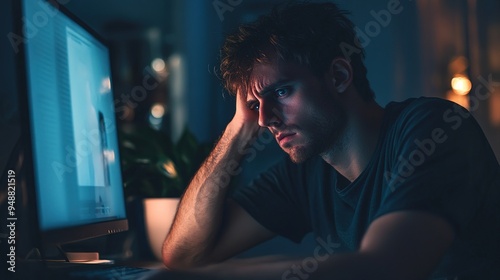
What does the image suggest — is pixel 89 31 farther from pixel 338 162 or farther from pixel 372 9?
pixel 372 9

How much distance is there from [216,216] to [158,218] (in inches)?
8.9

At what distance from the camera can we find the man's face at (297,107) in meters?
1.07

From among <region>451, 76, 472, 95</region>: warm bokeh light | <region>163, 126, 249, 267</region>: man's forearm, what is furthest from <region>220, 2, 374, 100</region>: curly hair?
<region>451, 76, 472, 95</region>: warm bokeh light

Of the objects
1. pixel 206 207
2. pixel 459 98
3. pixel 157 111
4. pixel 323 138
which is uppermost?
pixel 157 111

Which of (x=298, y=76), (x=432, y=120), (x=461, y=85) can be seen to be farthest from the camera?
(x=461, y=85)

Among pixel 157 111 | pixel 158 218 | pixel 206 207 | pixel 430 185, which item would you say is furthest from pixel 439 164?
pixel 157 111

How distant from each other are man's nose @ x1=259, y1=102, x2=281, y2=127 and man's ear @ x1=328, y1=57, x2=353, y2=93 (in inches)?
6.4

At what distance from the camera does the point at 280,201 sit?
1278 mm

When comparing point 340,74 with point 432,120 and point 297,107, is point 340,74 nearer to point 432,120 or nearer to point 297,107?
point 297,107

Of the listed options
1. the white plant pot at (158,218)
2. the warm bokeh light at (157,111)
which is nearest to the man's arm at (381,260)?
the white plant pot at (158,218)

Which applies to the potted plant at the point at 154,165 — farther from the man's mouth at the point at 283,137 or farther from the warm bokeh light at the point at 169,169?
the man's mouth at the point at 283,137

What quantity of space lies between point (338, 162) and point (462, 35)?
2.49 feet

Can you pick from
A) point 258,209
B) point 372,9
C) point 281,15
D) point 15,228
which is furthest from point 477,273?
point 372,9

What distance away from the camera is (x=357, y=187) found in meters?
1.07
